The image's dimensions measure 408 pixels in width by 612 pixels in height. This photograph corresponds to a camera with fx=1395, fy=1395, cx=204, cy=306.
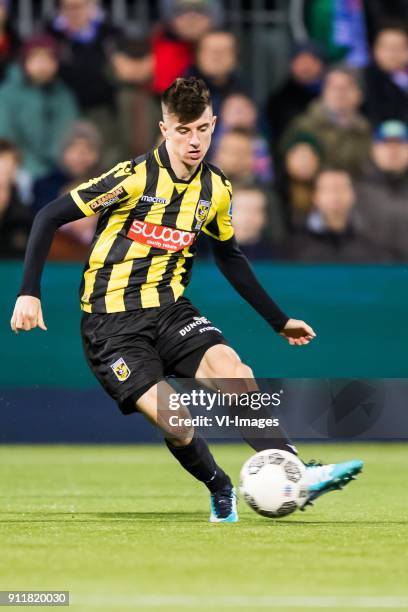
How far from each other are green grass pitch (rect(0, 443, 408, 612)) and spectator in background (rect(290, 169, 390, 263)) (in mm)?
2419

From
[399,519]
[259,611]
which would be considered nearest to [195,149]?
[399,519]

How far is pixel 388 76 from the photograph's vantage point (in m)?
11.9

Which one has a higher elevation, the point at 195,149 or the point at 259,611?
the point at 195,149

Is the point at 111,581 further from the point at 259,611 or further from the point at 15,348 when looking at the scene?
the point at 15,348

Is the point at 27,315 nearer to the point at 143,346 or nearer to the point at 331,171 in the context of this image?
the point at 143,346

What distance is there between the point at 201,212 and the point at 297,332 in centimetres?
78

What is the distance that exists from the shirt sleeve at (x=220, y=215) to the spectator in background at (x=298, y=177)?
14.1 ft

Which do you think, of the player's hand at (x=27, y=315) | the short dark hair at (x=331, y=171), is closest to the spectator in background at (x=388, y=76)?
the short dark hair at (x=331, y=171)

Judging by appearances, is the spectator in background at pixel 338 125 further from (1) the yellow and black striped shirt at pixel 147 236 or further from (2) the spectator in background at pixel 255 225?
(1) the yellow and black striped shirt at pixel 147 236

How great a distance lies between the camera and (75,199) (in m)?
6.54

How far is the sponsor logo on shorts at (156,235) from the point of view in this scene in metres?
6.78

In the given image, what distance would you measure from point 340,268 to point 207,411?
3.88m

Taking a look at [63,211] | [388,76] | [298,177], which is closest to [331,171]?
[298,177]

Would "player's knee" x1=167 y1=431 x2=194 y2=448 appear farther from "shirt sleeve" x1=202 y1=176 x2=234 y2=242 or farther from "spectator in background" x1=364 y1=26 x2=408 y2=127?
"spectator in background" x1=364 y1=26 x2=408 y2=127
